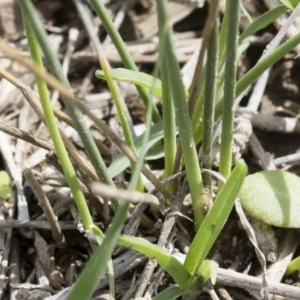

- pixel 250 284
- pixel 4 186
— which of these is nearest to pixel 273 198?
pixel 250 284

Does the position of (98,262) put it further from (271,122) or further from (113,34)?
(271,122)

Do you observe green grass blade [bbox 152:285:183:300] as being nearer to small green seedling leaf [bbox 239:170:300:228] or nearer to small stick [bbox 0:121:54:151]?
small green seedling leaf [bbox 239:170:300:228]

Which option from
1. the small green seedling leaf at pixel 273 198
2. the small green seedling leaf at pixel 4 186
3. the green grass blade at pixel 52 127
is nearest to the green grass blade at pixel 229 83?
the small green seedling leaf at pixel 273 198

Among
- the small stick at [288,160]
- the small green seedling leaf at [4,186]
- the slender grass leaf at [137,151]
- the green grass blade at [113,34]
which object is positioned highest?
the green grass blade at [113,34]

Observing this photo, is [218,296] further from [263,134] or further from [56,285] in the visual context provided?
[263,134]

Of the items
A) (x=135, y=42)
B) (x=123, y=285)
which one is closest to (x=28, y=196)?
(x=123, y=285)

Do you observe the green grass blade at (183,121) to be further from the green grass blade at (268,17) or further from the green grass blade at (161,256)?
the green grass blade at (268,17)

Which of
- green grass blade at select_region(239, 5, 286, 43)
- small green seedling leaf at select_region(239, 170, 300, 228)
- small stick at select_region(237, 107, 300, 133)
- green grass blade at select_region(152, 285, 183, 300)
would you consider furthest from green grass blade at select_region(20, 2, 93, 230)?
small stick at select_region(237, 107, 300, 133)
